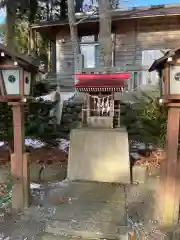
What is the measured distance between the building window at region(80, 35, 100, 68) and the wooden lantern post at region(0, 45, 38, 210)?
822cm

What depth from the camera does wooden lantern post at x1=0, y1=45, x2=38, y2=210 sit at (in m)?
4.06

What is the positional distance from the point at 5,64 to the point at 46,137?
5.30m

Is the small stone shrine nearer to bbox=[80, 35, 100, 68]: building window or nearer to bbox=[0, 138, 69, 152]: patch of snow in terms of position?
bbox=[0, 138, 69, 152]: patch of snow

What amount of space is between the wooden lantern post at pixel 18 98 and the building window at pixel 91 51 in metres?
8.22

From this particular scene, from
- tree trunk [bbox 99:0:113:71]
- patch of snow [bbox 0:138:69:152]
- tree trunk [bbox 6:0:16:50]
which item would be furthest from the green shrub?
tree trunk [bbox 6:0:16:50]

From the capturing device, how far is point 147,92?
33.8ft

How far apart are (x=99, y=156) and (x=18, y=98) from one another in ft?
8.13

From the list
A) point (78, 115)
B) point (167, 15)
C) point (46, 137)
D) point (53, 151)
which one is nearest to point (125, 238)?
point (53, 151)

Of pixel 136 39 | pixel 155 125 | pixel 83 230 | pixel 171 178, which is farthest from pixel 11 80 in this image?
pixel 136 39

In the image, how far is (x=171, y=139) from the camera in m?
3.80

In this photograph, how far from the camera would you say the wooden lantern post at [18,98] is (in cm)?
406

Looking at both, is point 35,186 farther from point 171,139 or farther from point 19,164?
point 171,139

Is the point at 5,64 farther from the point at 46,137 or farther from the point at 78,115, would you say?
the point at 78,115

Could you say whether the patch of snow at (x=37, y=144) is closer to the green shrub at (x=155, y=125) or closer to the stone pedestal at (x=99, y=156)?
the stone pedestal at (x=99, y=156)
